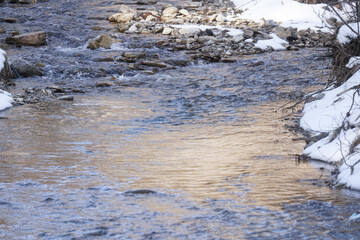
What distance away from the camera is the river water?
4.51 meters

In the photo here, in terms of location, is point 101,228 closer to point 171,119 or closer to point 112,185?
point 112,185

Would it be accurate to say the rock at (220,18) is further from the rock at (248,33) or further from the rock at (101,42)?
the rock at (101,42)

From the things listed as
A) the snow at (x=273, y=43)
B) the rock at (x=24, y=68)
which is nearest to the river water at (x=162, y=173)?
the rock at (x=24, y=68)

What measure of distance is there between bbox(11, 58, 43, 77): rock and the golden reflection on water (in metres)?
3.59

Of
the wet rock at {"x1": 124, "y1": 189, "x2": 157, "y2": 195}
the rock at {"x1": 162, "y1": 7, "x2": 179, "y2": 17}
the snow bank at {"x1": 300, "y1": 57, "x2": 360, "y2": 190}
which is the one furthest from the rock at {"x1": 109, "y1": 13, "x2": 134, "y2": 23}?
the wet rock at {"x1": 124, "y1": 189, "x2": 157, "y2": 195}

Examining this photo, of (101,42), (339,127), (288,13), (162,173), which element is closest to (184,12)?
(288,13)

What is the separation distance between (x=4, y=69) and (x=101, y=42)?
17.1ft

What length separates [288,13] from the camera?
23.2m

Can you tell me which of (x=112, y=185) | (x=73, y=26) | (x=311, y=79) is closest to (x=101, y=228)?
(x=112, y=185)

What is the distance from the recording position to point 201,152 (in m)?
7.03

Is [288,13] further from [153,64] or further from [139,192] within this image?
[139,192]

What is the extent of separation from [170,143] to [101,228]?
3.21 metres

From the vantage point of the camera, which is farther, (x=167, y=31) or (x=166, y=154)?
(x=167, y=31)

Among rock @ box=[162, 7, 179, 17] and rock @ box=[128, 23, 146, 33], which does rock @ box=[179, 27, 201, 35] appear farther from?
rock @ box=[162, 7, 179, 17]
